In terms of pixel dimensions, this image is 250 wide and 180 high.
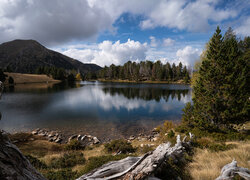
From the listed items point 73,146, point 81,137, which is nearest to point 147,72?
point 81,137

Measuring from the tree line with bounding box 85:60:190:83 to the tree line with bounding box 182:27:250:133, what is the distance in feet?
318

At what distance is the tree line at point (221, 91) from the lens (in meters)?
10.8

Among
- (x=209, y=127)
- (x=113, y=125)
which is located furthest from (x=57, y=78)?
(x=209, y=127)

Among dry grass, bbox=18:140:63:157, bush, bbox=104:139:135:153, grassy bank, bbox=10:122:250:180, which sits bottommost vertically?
dry grass, bbox=18:140:63:157

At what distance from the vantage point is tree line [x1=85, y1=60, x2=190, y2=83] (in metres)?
120

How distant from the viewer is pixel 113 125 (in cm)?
2070

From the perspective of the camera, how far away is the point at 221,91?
11.7 m

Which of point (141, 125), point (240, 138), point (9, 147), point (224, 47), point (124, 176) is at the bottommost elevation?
point (141, 125)

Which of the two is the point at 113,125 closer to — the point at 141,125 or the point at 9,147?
the point at 141,125

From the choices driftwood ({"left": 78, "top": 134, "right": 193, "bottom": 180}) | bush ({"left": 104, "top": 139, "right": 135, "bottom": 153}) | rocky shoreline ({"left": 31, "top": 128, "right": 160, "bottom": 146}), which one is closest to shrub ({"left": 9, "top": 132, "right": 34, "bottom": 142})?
rocky shoreline ({"left": 31, "top": 128, "right": 160, "bottom": 146})

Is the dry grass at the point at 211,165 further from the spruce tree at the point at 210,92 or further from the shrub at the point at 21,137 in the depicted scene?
the shrub at the point at 21,137

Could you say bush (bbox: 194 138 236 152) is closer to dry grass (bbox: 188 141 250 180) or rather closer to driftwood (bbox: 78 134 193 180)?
dry grass (bbox: 188 141 250 180)

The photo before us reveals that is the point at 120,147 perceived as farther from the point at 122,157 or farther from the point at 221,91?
the point at 221,91

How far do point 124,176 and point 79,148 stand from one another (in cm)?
1171
